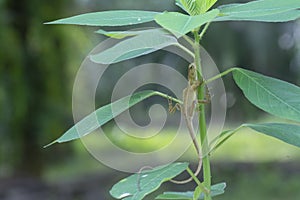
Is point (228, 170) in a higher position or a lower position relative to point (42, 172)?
lower

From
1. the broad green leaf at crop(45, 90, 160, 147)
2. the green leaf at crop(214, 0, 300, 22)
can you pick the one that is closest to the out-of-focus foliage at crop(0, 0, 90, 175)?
the broad green leaf at crop(45, 90, 160, 147)

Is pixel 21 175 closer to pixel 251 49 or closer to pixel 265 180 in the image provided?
pixel 265 180

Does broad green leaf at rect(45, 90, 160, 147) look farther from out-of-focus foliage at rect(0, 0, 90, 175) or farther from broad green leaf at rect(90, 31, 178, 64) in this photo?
out-of-focus foliage at rect(0, 0, 90, 175)

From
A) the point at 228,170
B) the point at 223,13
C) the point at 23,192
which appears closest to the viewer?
the point at 223,13

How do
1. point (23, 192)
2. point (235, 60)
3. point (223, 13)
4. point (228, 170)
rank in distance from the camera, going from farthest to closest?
point (235, 60)
point (228, 170)
point (23, 192)
point (223, 13)

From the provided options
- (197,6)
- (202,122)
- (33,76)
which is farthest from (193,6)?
(33,76)

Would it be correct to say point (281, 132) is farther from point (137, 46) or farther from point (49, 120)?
point (49, 120)

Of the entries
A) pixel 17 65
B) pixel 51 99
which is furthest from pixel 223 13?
pixel 51 99
